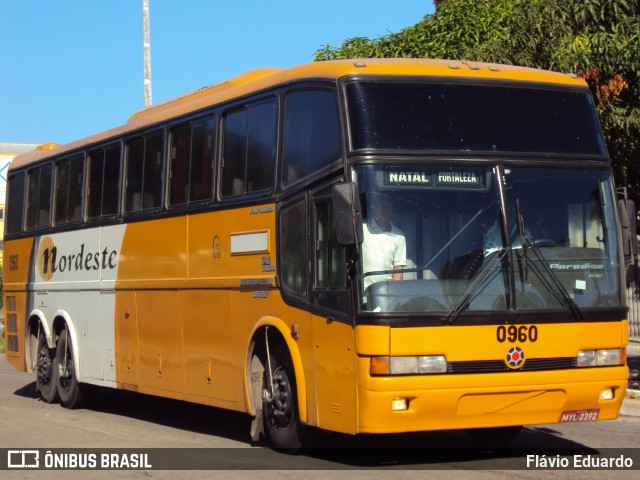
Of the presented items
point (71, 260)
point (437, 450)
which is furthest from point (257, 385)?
point (71, 260)

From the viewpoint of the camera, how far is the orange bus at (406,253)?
8.94m

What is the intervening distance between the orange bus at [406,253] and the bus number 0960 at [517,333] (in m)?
0.01

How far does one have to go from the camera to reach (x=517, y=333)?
29.9ft

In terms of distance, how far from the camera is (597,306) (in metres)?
9.44

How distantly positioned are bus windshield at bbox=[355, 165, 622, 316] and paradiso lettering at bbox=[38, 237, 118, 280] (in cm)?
589

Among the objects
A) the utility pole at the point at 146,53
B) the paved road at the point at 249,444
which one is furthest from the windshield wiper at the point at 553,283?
the utility pole at the point at 146,53

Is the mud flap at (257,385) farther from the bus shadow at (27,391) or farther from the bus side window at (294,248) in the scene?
the bus shadow at (27,391)

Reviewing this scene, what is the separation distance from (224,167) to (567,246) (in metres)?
3.78

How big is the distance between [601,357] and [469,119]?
225 centimetres

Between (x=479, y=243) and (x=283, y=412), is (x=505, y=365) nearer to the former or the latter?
(x=479, y=243)

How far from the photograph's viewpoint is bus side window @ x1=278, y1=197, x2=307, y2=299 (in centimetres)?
998

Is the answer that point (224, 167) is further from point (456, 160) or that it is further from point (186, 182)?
point (456, 160)

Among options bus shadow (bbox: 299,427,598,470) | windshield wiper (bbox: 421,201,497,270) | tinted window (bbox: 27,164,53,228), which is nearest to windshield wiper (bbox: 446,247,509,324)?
windshield wiper (bbox: 421,201,497,270)

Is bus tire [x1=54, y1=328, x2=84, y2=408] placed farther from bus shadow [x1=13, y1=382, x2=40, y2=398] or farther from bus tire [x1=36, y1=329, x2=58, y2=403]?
bus shadow [x1=13, y1=382, x2=40, y2=398]
